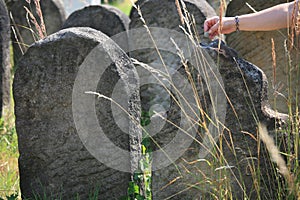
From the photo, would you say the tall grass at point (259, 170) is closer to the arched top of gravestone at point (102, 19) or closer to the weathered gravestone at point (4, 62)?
the weathered gravestone at point (4, 62)

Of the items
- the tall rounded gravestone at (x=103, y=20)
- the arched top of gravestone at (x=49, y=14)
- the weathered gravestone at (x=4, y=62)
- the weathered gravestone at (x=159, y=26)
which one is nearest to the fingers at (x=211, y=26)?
the weathered gravestone at (x=159, y=26)

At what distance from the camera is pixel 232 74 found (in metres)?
2.71

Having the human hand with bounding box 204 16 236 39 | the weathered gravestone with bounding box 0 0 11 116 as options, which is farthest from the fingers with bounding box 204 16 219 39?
the weathered gravestone with bounding box 0 0 11 116

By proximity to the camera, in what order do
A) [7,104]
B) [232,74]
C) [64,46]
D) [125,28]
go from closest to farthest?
[232,74] < [64,46] < [7,104] < [125,28]

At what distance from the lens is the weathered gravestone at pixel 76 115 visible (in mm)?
2900

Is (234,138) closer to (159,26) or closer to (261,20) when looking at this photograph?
(261,20)

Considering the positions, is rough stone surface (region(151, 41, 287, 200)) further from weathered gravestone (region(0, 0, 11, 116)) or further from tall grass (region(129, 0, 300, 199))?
weathered gravestone (region(0, 0, 11, 116))

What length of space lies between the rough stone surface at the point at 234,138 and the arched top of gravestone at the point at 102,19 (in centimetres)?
272

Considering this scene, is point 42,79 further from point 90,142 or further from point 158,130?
point 158,130

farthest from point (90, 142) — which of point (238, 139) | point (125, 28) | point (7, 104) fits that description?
point (125, 28)

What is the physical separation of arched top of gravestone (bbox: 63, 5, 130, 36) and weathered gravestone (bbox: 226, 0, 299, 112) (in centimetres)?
165

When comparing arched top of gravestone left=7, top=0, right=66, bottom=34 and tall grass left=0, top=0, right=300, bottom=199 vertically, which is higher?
arched top of gravestone left=7, top=0, right=66, bottom=34

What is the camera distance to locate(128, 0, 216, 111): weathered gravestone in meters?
4.54

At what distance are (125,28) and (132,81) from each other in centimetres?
250
